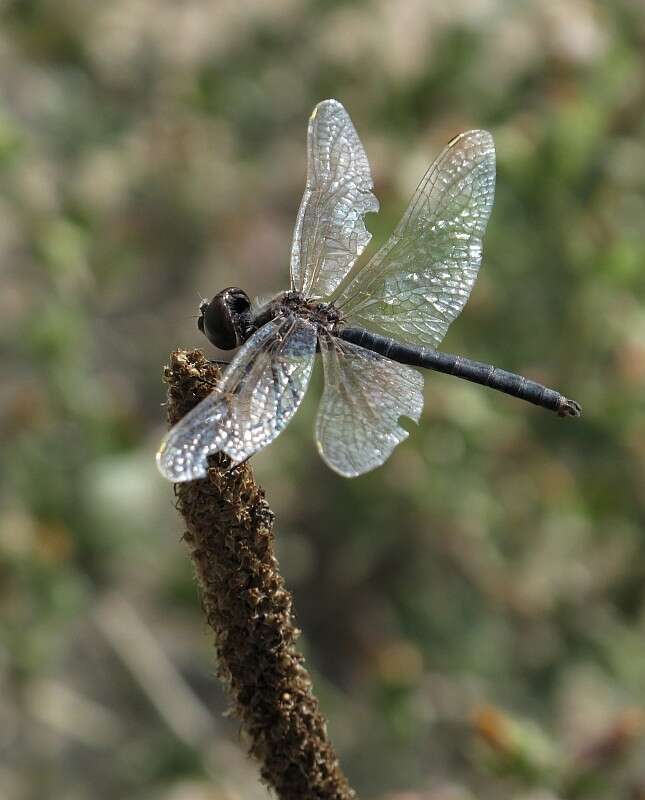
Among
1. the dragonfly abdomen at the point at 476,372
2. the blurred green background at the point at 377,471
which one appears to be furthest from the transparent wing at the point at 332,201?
the blurred green background at the point at 377,471

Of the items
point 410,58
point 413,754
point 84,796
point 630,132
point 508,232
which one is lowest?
point 413,754

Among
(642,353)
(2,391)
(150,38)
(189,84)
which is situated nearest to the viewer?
(642,353)

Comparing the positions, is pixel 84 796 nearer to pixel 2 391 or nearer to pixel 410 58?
pixel 2 391

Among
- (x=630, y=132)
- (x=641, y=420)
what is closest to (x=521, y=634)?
(x=641, y=420)

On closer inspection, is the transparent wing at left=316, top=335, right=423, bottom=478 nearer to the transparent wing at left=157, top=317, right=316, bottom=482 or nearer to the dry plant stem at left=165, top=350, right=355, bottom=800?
Result: the transparent wing at left=157, top=317, right=316, bottom=482

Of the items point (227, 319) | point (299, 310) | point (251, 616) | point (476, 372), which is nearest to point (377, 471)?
point (476, 372)

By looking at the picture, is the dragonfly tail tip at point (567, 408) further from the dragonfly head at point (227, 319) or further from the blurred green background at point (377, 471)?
the blurred green background at point (377, 471)

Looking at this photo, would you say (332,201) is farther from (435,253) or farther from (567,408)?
(567,408)
